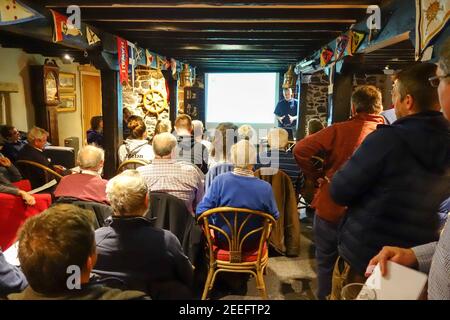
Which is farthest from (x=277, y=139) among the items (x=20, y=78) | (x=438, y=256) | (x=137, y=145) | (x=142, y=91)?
(x=20, y=78)

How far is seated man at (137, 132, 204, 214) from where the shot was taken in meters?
2.44

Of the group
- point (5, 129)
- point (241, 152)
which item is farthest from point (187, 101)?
point (241, 152)

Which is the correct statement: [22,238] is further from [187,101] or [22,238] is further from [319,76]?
[187,101]

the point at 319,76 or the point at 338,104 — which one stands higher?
the point at 319,76

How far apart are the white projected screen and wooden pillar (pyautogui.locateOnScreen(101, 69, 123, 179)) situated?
559 centimetres

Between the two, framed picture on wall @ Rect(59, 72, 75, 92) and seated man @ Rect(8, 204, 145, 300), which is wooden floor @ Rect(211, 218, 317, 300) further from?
framed picture on wall @ Rect(59, 72, 75, 92)

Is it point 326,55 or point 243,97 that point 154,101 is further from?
point 326,55

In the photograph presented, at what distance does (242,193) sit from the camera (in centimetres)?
221

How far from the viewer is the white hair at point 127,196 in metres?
1.55

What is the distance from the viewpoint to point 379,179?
1.26 m

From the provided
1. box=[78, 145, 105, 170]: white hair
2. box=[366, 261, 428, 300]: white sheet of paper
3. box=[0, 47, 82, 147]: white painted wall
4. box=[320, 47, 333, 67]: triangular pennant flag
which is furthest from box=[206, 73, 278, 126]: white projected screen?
box=[366, 261, 428, 300]: white sheet of paper

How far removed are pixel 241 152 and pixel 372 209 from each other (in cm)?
110
